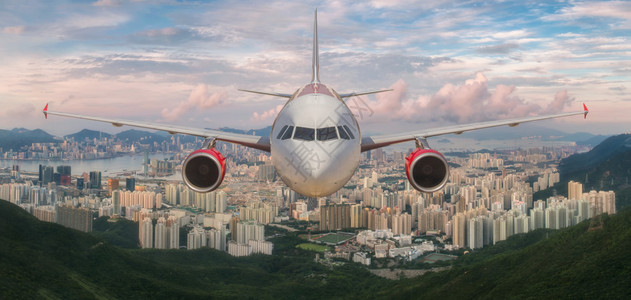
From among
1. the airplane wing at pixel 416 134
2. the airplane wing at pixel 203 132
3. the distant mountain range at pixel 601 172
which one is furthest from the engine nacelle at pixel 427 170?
the distant mountain range at pixel 601 172

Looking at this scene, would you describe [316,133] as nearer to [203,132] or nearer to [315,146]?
[315,146]

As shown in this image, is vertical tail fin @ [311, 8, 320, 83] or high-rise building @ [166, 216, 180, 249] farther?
Answer: high-rise building @ [166, 216, 180, 249]

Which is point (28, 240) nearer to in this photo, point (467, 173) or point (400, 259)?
point (400, 259)

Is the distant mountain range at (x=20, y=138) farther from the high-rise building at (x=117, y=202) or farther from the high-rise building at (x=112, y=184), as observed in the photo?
the high-rise building at (x=117, y=202)

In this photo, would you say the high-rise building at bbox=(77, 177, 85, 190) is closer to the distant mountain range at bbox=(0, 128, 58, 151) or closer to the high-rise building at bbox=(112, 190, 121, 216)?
the high-rise building at bbox=(112, 190, 121, 216)

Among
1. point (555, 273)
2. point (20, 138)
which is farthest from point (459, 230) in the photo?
point (20, 138)

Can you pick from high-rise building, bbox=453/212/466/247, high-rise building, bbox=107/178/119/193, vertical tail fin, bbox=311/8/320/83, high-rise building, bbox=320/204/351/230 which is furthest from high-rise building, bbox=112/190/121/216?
vertical tail fin, bbox=311/8/320/83
